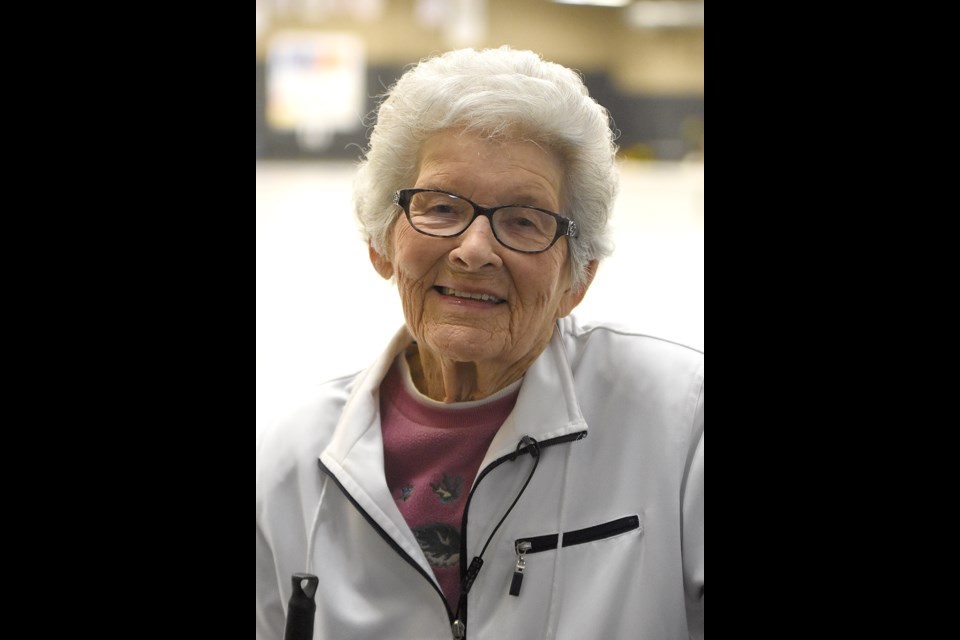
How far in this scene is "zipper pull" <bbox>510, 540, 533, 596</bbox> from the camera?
1.05 meters

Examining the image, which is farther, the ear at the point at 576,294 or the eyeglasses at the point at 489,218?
the ear at the point at 576,294

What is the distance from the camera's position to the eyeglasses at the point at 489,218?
1107 millimetres

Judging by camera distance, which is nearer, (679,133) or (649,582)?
(649,582)

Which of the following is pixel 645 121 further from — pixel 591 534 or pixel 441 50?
pixel 591 534

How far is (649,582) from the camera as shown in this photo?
1063mm

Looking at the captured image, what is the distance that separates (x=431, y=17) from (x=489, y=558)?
8.64 metres

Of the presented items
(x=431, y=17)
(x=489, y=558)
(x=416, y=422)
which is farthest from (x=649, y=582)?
(x=431, y=17)

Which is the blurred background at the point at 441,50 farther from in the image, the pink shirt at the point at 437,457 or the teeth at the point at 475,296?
the teeth at the point at 475,296

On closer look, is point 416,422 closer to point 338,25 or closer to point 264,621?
point 264,621

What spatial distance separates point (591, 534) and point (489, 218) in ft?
1.45

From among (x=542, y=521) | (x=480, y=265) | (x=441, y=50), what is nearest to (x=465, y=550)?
(x=542, y=521)

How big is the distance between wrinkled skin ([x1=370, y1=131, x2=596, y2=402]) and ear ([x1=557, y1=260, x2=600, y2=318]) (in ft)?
0.04

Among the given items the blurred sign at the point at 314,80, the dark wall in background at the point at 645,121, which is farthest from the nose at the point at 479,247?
the blurred sign at the point at 314,80
